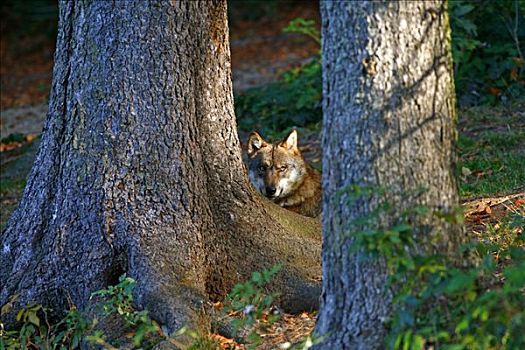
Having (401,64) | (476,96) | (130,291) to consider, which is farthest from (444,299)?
(476,96)

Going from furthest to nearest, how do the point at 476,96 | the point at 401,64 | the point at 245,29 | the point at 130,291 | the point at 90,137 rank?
the point at 245,29 < the point at 476,96 < the point at 90,137 < the point at 130,291 < the point at 401,64

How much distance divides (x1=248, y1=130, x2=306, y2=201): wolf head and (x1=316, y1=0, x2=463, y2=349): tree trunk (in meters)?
4.05

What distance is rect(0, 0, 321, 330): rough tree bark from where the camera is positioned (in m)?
5.84

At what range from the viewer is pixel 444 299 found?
441cm

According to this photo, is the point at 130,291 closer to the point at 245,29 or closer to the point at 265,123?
the point at 265,123

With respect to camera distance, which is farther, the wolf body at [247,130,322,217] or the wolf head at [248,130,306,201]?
the wolf head at [248,130,306,201]

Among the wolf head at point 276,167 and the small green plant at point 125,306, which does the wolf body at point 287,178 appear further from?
the small green plant at point 125,306

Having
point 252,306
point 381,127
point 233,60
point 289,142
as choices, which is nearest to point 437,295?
point 381,127

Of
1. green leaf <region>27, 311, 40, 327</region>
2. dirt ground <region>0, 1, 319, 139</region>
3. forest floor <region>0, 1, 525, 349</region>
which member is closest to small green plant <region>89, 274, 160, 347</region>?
green leaf <region>27, 311, 40, 327</region>

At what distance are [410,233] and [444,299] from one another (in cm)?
37

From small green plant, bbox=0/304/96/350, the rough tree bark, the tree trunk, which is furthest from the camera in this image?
the rough tree bark

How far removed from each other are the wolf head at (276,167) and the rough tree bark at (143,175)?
2357 mm

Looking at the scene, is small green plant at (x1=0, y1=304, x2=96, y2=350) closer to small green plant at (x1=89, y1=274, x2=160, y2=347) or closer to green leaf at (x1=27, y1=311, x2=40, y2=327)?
green leaf at (x1=27, y1=311, x2=40, y2=327)

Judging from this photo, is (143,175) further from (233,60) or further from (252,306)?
(233,60)
